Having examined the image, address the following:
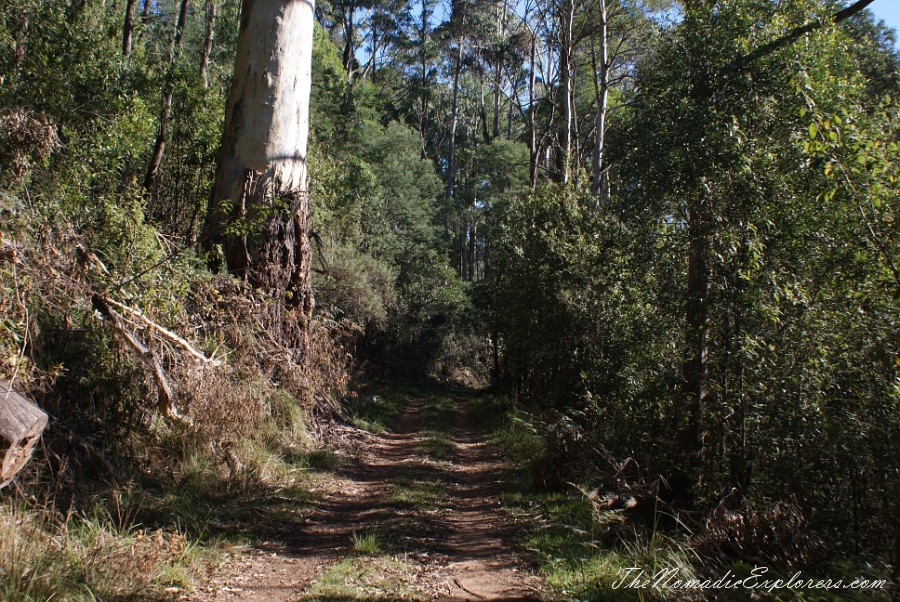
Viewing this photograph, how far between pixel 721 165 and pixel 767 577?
4.29 m

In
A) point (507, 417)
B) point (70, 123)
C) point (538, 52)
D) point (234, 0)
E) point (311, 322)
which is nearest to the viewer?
point (70, 123)

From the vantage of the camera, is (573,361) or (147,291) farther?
(573,361)

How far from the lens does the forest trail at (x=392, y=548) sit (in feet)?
14.0

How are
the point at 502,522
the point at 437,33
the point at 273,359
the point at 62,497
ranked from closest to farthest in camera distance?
the point at 62,497 → the point at 502,522 → the point at 273,359 → the point at 437,33

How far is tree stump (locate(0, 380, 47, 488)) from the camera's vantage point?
3740mm

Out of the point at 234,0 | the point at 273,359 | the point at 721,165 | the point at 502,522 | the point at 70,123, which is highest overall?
the point at 234,0

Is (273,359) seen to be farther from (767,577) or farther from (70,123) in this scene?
(767,577)

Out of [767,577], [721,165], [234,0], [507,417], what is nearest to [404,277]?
[234,0]

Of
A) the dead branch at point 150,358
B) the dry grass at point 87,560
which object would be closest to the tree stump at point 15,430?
the dry grass at point 87,560

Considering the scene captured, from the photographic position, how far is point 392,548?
5145 millimetres

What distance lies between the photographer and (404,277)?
2894cm

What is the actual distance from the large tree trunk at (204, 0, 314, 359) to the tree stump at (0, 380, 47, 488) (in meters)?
4.43

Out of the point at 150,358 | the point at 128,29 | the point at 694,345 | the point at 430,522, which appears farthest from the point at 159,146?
the point at 694,345

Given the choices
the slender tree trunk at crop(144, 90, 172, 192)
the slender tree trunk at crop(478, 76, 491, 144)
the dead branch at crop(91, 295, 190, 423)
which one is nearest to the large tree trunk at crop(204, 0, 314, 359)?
the dead branch at crop(91, 295, 190, 423)
